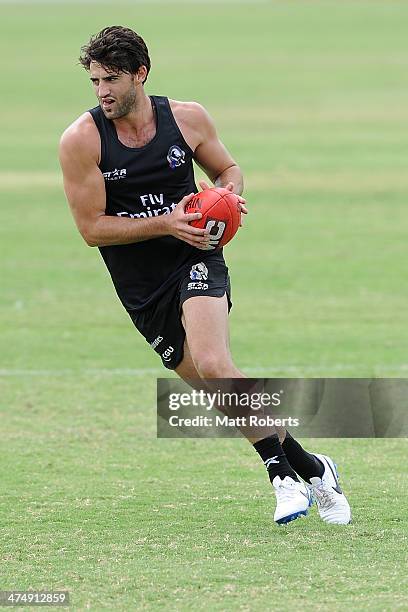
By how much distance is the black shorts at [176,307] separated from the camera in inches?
283

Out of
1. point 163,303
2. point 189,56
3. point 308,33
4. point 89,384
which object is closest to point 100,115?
point 163,303

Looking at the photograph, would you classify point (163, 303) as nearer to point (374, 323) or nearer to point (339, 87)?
point (374, 323)

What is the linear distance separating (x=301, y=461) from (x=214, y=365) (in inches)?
33.7

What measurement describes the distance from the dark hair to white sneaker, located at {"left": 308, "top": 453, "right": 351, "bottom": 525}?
250 cm

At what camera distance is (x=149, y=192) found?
7.37 metres

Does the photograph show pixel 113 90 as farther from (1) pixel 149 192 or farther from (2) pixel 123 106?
(1) pixel 149 192

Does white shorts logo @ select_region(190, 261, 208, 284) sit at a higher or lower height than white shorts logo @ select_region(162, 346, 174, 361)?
higher

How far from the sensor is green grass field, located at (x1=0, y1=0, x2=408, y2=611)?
19.9 feet

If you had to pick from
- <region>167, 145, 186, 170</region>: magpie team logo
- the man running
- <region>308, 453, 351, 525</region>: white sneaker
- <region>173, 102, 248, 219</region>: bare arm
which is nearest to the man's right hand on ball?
the man running

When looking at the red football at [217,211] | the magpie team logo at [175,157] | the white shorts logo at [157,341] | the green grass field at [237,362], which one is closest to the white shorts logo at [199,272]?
the red football at [217,211]

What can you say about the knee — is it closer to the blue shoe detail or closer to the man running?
the man running

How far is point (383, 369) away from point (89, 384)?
8.28 feet

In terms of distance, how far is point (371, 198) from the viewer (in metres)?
22.8

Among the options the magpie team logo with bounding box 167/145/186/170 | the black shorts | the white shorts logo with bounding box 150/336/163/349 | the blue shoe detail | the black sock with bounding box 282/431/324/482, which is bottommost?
the blue shoe detail
